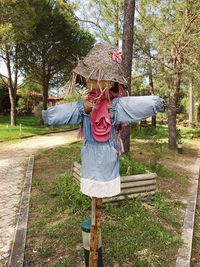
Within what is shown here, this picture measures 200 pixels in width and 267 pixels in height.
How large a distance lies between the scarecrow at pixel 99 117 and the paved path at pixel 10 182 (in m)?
2.41

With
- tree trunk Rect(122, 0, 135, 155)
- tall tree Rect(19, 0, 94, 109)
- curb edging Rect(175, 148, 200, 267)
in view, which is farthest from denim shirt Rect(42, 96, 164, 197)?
tall tree Rect(19, 0, 94, 109)

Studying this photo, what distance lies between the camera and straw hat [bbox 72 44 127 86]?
10.6ft

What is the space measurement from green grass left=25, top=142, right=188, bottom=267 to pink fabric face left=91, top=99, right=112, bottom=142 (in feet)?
7.34

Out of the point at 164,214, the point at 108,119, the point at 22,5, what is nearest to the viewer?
the point at 108,119

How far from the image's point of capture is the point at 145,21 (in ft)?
45.6

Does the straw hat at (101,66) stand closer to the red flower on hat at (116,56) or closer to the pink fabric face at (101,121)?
the red flower on hat at (116,56)

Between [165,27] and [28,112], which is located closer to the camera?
[165,27]

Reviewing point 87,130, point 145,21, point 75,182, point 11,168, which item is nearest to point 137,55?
point 145,21

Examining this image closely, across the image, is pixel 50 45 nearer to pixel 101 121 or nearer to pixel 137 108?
pixel 101 121

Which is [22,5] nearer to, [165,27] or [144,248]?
[165,27]

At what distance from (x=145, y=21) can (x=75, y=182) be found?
Result: 30.4ft

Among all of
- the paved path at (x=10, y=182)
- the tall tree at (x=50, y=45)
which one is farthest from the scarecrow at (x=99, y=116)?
the tall tree at (x=50, y=45)

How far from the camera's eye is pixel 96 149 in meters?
3.32

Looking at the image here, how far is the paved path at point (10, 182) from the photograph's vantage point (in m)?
5.51
